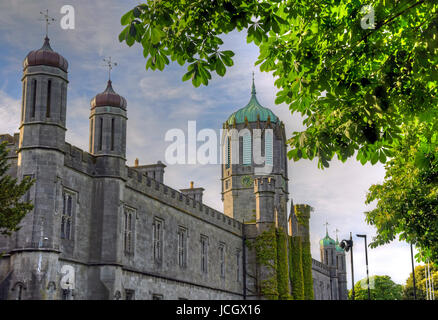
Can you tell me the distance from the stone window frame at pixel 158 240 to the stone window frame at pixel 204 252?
525cm

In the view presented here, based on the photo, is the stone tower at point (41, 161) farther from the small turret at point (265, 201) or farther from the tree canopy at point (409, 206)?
the small turret at point (265, 201)

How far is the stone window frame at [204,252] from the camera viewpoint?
35125mm

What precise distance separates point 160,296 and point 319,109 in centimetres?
2215

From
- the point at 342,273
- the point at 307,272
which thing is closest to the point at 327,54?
the point at 307,272

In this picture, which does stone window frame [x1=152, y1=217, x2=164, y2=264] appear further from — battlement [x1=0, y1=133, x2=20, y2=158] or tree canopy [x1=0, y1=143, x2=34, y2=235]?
tree canopy [x1=0, y1=143, x2=34, y2=235]

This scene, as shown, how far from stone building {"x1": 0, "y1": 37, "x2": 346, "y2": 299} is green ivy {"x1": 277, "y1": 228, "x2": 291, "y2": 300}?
5188 mm

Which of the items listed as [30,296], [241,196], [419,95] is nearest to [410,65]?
[419,95]

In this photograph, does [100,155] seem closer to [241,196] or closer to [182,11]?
[182,11]

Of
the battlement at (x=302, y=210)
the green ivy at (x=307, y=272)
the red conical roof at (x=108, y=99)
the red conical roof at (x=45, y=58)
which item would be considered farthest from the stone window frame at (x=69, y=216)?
the battlement at (x=302, y=210)

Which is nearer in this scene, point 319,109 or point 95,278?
point 319,109

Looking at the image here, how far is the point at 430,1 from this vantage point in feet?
20.6

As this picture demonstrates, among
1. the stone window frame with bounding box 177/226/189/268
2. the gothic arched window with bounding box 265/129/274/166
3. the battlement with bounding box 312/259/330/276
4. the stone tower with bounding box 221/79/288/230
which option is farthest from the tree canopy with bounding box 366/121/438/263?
the battlement with bounding box 312/259/330/276
